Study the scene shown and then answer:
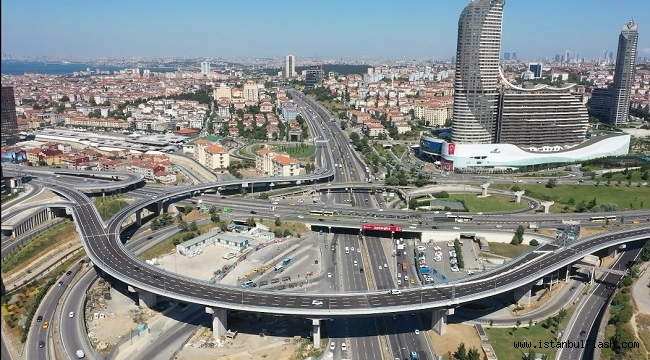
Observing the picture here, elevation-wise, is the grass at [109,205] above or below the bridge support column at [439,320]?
above

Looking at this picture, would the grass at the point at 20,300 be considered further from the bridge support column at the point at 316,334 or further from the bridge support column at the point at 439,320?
the bridge support column at the point at 439,320

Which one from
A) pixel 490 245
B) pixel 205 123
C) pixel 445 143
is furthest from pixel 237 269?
pixel 205 123

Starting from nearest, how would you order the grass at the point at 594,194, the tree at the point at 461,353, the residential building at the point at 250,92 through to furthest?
the tree at the point at 461,353 < the grass at the point at 594,194 < the residential building at the point at 250,92

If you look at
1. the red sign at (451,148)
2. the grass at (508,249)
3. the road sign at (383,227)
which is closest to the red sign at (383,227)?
the road sign at (383,227)

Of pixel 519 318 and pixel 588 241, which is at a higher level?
pixel 588 241

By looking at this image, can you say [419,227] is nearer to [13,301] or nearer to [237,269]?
[237,269]
